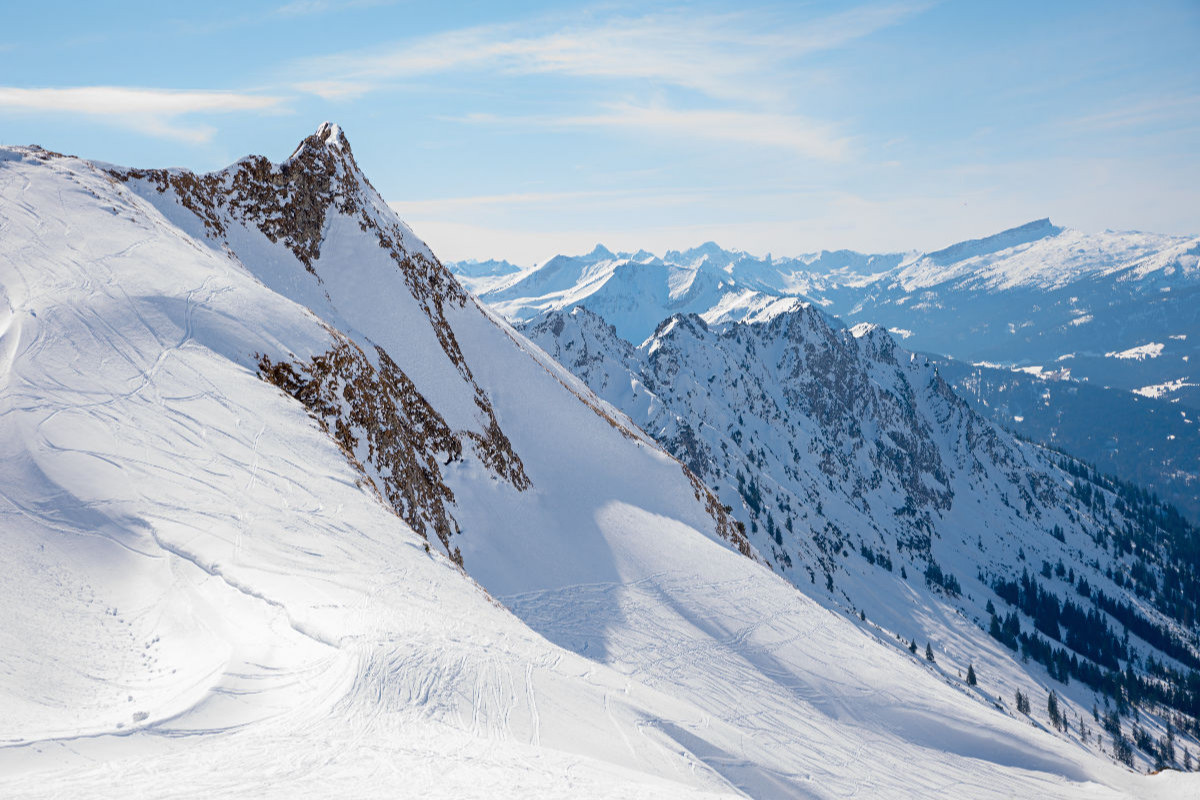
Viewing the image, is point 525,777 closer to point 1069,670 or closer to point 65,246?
point 65,246

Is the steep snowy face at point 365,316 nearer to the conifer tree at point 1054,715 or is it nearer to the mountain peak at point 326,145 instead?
the mountain peak at point 326,145

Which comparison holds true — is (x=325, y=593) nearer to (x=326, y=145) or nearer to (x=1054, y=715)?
(x=326, y=145)

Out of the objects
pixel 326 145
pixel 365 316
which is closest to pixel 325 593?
pixel 365 316

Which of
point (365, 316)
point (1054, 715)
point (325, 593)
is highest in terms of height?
point (365, 316)

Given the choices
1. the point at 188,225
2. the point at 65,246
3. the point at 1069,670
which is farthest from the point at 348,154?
the point at 1069,670

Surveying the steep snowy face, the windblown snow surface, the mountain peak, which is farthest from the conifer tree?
the mountain peak

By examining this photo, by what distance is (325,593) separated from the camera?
1620 centimetres

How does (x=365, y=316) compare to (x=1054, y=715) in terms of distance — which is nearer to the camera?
(x=365, y=316)

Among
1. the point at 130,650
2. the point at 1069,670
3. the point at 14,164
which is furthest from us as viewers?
the point at 1069,670

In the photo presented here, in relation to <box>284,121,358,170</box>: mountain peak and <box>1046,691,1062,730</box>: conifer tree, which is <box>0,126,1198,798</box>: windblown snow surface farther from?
<box>1046,691,1062,730</box>: conifer tree

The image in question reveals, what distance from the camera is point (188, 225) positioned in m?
37.8

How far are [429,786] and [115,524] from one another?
10933 mm

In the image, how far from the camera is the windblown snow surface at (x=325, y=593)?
1226 cm

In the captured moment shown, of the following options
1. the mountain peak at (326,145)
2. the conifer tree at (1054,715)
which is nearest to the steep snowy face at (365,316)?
the mountain peak at (326,145)
